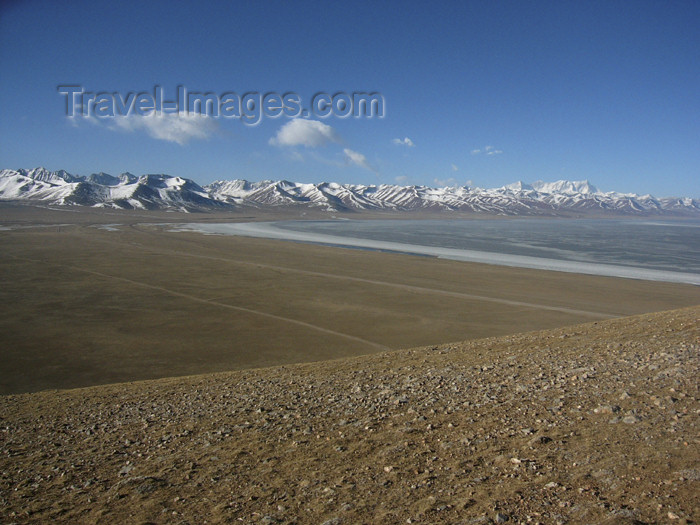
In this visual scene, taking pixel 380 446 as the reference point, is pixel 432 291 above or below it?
below

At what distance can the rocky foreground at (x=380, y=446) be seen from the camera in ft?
18.3

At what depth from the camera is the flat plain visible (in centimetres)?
1555

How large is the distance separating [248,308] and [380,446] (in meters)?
16.7

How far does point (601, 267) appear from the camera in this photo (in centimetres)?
4116

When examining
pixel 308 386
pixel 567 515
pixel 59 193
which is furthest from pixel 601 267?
pixel 59 193

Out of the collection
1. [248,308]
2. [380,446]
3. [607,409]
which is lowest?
[248,308]

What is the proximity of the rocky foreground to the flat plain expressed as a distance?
4.18m

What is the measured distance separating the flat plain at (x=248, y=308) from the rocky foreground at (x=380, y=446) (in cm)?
418

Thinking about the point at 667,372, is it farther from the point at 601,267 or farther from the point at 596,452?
the point at 601,267

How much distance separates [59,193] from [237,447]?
230141 mm

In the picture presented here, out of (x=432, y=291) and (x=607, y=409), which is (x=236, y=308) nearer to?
(x=432, y=291)

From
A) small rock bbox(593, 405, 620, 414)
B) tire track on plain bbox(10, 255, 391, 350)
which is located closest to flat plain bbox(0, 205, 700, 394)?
tire track on plain bbox(10, 255, 391, 350)

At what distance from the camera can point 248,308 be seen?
23.0 metres

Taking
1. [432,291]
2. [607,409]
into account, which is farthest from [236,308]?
[607,409]
